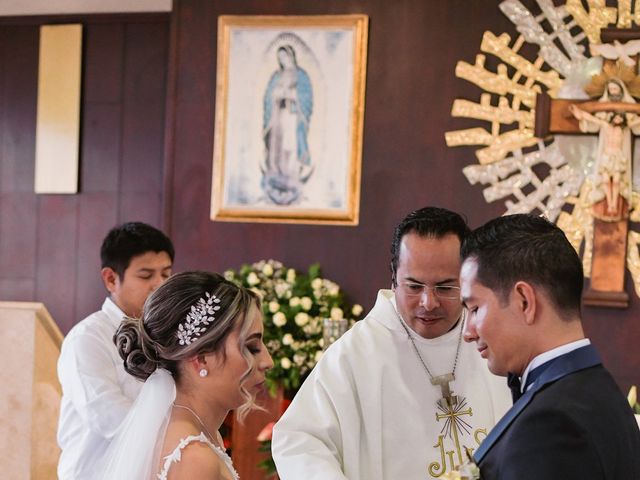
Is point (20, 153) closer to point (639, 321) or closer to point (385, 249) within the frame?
point (385, 249)

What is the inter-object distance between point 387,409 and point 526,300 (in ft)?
4.48

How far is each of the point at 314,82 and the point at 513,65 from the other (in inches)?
54.3

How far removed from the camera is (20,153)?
27.7 ft

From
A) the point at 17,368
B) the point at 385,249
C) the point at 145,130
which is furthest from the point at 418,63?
the point at 17,368

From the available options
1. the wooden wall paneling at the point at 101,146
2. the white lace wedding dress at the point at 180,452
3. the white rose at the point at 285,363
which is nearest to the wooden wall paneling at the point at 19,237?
the wooden wall paneling at the point at 101,146

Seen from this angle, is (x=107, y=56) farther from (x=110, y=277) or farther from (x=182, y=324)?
(x=182, y=324)

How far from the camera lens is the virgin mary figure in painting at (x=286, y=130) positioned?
6949mm

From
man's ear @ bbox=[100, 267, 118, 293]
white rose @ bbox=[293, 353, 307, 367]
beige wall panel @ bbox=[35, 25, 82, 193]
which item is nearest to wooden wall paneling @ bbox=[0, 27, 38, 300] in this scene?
beige wall panel @ bbox=[35, 25, 82, 193]

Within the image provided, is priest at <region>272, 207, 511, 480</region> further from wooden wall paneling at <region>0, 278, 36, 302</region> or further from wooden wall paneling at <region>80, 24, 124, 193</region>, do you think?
wooden wall paneling at <region>0, 278, 36, 302</region>

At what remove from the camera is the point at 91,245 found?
27.3ft

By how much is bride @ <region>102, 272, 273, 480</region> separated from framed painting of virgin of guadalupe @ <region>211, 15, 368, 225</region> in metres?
4.07

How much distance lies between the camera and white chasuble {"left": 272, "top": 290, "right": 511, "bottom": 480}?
3.27 m

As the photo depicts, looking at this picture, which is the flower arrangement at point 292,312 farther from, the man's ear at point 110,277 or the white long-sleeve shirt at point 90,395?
the white long-sleeve shirt at point 90,395

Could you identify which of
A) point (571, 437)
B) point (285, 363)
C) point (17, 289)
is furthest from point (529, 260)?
point (17, 289)
